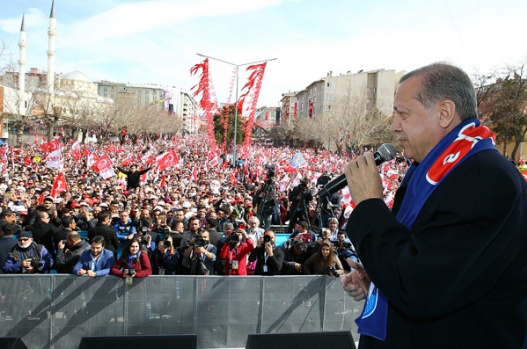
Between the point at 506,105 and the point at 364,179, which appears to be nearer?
the point at 364,179

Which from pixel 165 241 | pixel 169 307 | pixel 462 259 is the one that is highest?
pixel 462 259

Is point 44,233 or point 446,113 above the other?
point 446,113

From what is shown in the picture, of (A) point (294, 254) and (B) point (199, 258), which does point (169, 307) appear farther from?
(A) point (294, 254)

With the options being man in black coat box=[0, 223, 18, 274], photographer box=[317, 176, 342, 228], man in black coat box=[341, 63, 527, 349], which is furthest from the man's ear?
photographer box=[317, 176, 342, 228]

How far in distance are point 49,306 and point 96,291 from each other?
571 millimetres

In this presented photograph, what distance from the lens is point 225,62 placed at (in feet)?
96.0

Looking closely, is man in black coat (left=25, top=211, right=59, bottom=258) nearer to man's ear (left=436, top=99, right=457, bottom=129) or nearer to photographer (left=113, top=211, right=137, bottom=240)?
photographer (left=113, top=211, right=137, bottom=240)

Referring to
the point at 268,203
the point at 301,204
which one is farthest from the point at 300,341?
the point at 268,203

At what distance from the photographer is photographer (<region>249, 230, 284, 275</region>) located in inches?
281

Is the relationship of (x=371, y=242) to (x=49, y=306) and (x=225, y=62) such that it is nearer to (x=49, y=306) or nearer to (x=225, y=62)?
(x=49, y=306)

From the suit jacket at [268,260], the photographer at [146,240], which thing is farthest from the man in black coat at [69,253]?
the suit jacket at [268,260]

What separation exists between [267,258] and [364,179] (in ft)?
19.5

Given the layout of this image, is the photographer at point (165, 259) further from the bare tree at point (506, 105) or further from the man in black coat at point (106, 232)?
the bare tree at point (506, 105)

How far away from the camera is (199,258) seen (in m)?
7.04
